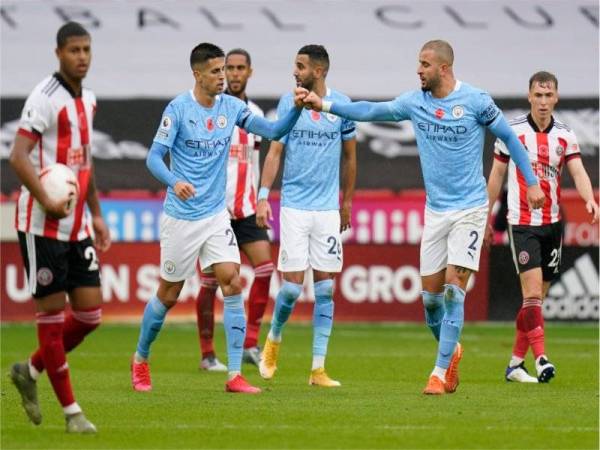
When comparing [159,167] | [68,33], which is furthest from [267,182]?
[68,33]

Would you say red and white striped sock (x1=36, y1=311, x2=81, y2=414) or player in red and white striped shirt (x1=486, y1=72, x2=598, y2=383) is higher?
player in red and white striped shirt (x1=486, y1=72, x2=598, y2=383)

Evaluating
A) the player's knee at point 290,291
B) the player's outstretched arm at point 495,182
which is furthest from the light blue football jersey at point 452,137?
the player's knee at point 290,291

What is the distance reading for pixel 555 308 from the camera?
19.6 m

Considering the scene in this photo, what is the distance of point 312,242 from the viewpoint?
12.5 meters

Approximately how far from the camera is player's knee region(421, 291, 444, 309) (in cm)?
1139

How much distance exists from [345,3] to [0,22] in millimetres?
5389

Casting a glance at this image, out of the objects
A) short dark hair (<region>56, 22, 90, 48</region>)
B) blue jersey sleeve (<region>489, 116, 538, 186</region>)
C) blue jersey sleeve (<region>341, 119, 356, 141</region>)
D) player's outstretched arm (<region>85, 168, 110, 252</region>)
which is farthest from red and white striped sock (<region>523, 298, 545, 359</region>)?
short dark hair (<region>56, 22, 90, 48</region>)

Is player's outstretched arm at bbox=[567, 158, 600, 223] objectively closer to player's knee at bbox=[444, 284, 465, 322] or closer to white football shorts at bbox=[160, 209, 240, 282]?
player's knee at bbox=[444, 284, 465, 322]

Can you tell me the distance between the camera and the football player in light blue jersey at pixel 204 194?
11.2m

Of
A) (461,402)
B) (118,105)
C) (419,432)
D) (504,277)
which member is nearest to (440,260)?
(461,402)

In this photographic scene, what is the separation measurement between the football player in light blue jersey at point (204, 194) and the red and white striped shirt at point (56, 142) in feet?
6.57

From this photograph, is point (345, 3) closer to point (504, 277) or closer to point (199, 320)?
point (504, 277)

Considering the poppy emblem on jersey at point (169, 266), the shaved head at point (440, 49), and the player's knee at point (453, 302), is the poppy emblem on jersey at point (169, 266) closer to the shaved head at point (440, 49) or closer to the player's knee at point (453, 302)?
the player's knee at point (453, 302)

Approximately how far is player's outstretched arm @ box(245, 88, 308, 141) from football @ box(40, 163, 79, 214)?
216 cm
